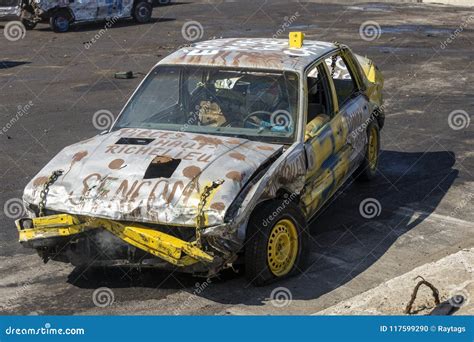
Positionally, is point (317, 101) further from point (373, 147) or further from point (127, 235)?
point (127, 235)

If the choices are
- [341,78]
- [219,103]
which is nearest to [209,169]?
[219,103]

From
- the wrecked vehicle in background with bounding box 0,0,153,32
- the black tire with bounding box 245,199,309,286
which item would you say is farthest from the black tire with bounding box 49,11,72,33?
the black tire with bounding box 245,199,309,286

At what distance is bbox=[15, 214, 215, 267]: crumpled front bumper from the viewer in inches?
255

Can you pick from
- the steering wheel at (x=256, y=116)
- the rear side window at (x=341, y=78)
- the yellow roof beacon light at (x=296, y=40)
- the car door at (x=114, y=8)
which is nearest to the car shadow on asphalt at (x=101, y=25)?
the car door at (x=114, y=8)

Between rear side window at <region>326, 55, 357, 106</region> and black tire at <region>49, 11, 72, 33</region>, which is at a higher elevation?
rear side window at <region>326, 55, 357, 106</region>

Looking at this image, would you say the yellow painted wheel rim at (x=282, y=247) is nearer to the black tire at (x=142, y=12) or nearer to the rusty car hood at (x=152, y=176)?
the rusty car hood at (x=152, y=176)

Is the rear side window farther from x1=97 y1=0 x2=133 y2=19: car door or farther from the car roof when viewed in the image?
x1=97 y1=0 x2=133 y2=19: car door

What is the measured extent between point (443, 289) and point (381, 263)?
89 centimetres

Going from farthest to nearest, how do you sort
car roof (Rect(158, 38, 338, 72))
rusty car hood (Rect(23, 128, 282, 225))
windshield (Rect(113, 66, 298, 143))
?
car roof (Rect(158, 38, 338, 72))
windshield (Rect(113, 66, 298, 143))
rusty car hood (Rect(23, 128, 282, 225))

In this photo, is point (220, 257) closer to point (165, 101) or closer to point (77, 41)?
point (165, 101)

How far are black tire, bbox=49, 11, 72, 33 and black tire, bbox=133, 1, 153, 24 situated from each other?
2.84 meters

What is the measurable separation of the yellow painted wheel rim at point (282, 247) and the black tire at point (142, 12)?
72.9 ft

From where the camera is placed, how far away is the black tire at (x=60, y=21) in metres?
26.1

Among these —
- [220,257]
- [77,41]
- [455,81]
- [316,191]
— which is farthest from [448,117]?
[77,41]
